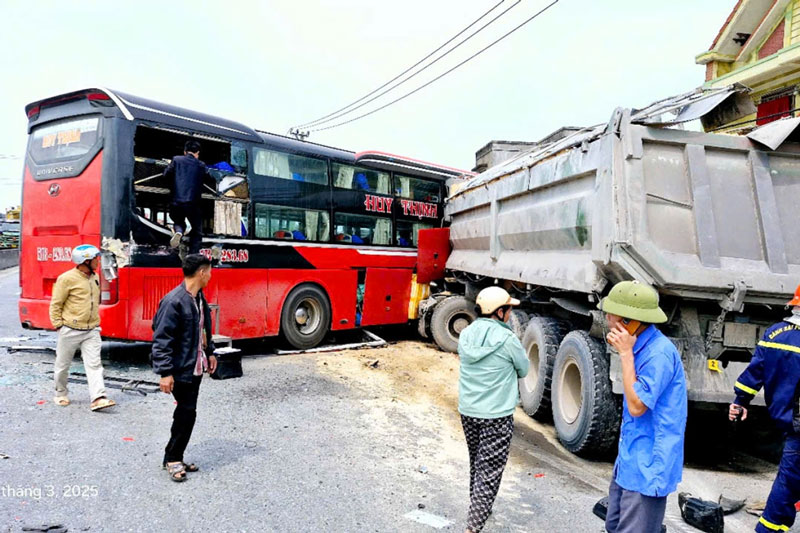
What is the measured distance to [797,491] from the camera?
3371mm

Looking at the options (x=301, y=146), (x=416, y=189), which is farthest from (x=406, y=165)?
(x=301, y=146)

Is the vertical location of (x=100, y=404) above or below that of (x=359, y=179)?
below

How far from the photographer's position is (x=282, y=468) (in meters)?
4.34

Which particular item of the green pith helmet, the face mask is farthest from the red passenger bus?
the face mask

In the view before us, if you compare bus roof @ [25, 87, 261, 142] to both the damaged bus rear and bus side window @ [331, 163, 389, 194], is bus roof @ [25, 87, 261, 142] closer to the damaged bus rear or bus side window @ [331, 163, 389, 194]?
the damaged bus rear

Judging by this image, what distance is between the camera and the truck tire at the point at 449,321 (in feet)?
34.1

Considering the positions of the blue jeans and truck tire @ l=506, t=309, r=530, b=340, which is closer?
the blue jeans

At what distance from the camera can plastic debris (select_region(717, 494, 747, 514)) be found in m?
4.01

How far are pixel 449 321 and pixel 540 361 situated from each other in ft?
14.0

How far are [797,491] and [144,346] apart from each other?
341 inches

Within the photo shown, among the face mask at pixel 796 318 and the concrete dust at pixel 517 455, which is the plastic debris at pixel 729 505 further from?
the face mask at pixel 796 318

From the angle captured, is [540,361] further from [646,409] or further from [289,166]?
[289,166]

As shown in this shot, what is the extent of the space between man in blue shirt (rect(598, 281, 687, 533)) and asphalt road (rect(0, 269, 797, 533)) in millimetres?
1148

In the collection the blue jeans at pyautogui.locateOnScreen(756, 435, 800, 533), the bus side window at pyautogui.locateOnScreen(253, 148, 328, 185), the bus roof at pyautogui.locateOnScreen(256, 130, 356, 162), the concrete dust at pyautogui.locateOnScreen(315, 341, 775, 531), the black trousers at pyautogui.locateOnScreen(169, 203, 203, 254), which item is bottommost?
the concrete dust at pyautogui.locateOnScreen(315, 341, 775, 531)
